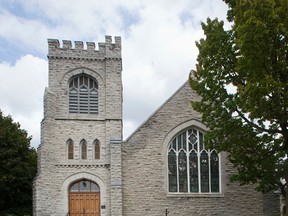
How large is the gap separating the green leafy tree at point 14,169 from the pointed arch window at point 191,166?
10.7 meters

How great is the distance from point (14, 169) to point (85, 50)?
372 inches

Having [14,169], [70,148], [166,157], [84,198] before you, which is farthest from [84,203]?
[14,169]

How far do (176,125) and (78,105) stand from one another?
18.2ft

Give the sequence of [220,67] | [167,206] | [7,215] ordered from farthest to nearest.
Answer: [7,215], [167,206], [220,67]

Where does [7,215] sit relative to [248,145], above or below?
below

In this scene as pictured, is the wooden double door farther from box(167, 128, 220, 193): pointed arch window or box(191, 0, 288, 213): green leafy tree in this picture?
box(191, 0, 288, 213): green leafy tree

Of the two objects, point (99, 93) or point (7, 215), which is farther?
point (7, 215)

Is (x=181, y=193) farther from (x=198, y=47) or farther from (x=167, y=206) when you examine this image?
(x=198, y=47)

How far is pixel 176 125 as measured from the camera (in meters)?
24.4

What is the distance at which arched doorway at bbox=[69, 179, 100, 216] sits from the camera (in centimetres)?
2334

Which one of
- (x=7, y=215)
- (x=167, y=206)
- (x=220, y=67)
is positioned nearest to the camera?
(x=220, y=67)

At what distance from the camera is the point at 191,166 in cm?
2438

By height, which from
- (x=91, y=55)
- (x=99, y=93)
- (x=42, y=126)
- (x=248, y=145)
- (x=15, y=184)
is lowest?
(x=15, y=184)

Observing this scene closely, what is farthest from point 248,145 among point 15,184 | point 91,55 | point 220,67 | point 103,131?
point 15,184
